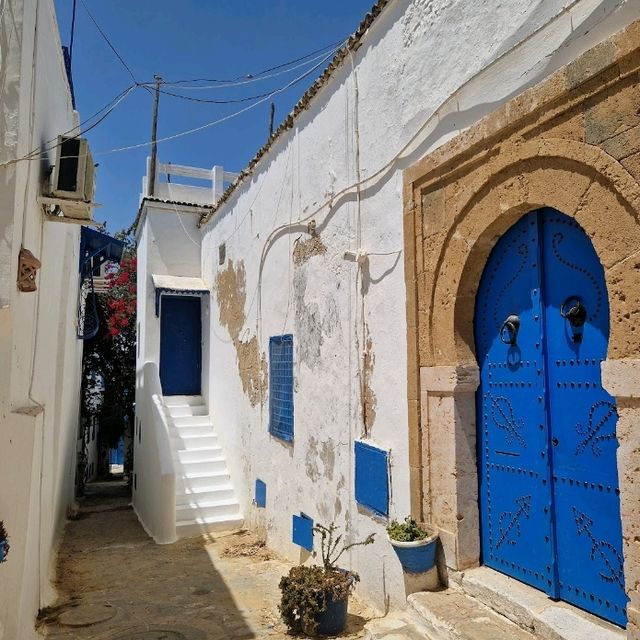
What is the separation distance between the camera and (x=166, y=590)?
18.9ft

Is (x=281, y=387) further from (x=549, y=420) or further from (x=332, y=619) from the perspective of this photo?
(x=549, y=420)

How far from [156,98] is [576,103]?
19928 millimetres

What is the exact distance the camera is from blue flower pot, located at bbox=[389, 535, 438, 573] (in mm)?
3729

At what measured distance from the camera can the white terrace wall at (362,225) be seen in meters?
3.49

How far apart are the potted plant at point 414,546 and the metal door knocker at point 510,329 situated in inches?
54.0

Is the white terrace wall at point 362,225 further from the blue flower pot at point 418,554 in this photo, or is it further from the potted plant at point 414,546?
the blue flower pot at point 418,554

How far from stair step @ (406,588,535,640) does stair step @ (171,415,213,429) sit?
6539mm

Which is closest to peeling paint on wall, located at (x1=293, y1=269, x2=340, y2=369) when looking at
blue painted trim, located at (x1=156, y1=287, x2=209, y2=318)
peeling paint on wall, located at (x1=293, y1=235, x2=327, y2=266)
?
peeling paint on wall, located at (x1=293, y1=235, x2=327, y2=266)

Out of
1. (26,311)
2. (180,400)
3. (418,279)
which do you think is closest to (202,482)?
(180,400)

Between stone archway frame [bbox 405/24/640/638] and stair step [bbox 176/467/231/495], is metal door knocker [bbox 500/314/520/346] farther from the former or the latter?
stair step [bbox 176/467/231/495]

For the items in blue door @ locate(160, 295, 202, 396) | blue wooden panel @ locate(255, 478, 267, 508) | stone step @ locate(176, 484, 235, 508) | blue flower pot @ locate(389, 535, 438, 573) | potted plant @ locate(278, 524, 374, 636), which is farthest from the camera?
blue door @ locate(160, 295, 202, 396)

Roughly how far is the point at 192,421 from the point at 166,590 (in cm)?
423

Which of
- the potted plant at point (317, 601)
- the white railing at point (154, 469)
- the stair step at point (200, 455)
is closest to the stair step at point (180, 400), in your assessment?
the white railing at point (154, 469)

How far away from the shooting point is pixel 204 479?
860cm
